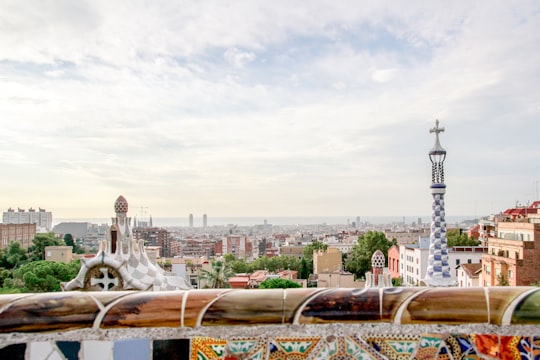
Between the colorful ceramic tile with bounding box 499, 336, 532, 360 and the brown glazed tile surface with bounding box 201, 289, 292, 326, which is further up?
the brown glazed tile surface with bounding box 201, 289, 292, 326

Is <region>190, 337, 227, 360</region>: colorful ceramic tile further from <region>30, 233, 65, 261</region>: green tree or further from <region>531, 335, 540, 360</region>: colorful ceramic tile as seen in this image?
<region>30, 233, 65, 261</region>: green tree

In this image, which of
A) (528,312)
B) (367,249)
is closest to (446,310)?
(528,312)

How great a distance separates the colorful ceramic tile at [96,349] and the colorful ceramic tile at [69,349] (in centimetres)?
2

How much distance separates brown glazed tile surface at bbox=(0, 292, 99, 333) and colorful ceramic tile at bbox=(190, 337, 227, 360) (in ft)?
1.06

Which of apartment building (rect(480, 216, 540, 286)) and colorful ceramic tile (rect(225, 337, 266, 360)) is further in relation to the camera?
apartment building (rect(480, 216, 540, 286))

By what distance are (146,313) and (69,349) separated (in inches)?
9.8

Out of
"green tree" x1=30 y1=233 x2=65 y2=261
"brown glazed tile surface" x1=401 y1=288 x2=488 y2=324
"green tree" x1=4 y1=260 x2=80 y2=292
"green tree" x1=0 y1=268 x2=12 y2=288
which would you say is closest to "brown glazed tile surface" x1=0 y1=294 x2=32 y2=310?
"brown glazed tile surface" x1=401 y1=288 x2=488 y2=324

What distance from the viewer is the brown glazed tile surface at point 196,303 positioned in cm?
157

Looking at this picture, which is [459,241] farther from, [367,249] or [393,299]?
[393,299]

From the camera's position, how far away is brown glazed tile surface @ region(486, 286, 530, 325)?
1.53 m

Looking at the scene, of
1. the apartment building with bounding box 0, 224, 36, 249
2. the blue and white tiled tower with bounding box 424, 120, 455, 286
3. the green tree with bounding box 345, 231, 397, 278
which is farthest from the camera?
the apartment building with bounding box 0, 224, 36, 249

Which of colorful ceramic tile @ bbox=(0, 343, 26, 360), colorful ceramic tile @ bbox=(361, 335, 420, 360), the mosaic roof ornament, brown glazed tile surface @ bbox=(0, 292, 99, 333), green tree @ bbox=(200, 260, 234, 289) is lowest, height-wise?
green tree @ bbox=(200, 260, 234, 289)

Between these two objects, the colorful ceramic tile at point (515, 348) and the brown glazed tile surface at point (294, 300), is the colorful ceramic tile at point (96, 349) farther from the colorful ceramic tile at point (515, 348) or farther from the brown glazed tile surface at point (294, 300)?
the colorful ceramic tile at point (515, 348)

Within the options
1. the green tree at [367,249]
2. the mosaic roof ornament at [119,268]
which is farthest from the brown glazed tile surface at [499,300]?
the green tree at [367,249]
